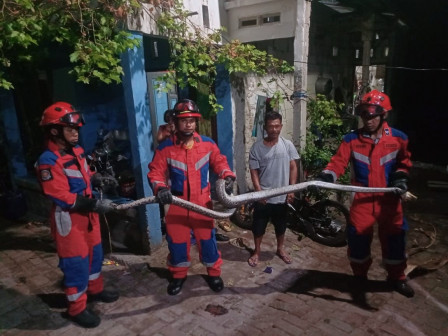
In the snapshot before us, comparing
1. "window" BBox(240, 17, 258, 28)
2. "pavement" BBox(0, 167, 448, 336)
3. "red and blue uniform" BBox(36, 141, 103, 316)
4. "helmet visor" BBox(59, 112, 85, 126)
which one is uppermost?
"window" BBox(240, 17, 258, 28)

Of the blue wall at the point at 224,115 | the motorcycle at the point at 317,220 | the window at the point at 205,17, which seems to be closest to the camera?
the motorcycle at the point at 317,220

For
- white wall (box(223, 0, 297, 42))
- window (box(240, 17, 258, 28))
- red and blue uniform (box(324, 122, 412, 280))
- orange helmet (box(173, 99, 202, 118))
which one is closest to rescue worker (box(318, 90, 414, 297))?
red and blue uniform (box(324, 122, 412, 280))

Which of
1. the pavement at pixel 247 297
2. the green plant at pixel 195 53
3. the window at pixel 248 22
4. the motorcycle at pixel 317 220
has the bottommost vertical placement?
the pavement at pixel 247 297

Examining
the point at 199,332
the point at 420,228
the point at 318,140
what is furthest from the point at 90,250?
the point at 420,228

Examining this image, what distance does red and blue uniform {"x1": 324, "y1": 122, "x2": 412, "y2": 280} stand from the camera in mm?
4016

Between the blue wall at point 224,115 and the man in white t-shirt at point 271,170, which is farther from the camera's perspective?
the blue wall at point 224,115

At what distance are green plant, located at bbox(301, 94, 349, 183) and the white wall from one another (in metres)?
1.73

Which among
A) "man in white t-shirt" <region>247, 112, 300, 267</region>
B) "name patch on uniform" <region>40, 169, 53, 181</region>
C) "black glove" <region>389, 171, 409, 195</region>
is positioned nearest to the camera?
"name patch on uniform" <region>40, 169, 53, 181</region>

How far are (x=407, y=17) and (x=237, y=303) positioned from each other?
10.6 metres

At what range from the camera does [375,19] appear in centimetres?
983

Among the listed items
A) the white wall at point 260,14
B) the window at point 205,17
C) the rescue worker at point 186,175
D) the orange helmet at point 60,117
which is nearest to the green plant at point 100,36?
the window at point 205,17

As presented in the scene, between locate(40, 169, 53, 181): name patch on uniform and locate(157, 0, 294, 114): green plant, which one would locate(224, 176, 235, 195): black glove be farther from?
locate(157, 0, 294, 114): green plant

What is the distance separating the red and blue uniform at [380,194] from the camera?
13.2ft

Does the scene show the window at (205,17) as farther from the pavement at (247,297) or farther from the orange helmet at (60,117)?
the pavement at (247,297)
